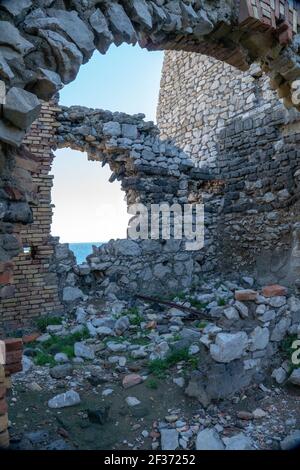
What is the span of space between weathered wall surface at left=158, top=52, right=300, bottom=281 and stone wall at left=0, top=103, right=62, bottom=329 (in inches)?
143

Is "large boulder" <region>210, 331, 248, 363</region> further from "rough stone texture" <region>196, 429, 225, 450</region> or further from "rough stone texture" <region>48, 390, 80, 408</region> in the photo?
"rough stone texture" <region>48, 390, 80, 408</region>

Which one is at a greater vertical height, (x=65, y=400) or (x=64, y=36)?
(x=64, y=36)

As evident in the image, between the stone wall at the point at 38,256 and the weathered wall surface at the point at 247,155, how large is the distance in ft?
11.9

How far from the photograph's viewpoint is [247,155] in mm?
7266

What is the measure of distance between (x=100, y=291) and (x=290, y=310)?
338cm

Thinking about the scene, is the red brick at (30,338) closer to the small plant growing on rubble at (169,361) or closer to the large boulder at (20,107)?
the small plant growing on rubble at (169,361)

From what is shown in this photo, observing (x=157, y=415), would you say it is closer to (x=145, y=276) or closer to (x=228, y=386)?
(x=228, y=386)

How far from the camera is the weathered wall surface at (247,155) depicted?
21.0ft

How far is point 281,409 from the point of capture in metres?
3.06

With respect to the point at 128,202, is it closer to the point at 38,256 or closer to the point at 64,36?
the point at 38,256

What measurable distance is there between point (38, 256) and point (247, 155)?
446cm

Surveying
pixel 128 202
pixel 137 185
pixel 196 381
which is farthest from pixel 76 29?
pixel 128 202

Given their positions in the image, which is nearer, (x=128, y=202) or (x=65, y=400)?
(x=65, y=400)
